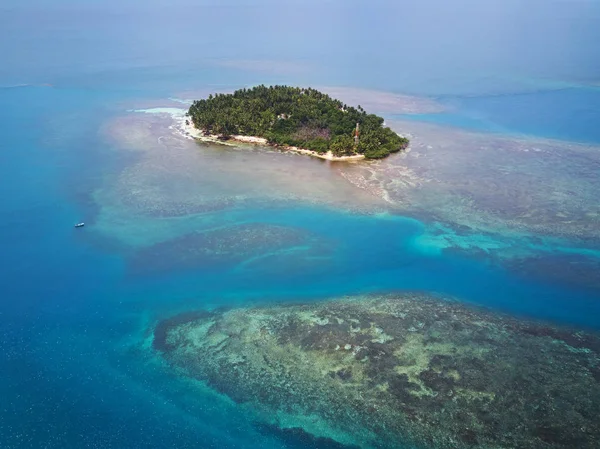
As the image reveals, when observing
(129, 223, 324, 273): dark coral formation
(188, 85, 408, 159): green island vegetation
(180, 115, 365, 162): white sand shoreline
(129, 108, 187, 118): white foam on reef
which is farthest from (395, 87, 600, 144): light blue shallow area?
(129, 223, 324, 273): dark coral formation

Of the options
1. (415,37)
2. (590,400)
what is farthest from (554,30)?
(590,400)

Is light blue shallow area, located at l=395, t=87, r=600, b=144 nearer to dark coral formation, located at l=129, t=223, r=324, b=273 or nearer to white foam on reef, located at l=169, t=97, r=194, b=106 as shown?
white foam on reef, located at l=169, t=97, r=194, b=106

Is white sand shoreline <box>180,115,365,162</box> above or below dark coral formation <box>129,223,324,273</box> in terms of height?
above

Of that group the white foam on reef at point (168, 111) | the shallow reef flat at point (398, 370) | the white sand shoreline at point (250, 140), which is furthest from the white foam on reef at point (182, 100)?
the shallow reef flat at point (398, 370)

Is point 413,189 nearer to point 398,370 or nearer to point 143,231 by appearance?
point 398,370

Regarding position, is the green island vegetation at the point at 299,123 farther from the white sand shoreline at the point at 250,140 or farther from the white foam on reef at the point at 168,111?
the white foam on reef at the point at 168,111

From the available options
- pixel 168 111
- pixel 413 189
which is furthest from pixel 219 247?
pixel 168 111
